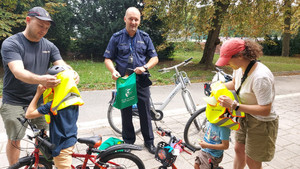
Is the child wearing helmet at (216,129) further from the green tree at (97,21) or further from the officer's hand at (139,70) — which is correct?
the green tree at (97,21)

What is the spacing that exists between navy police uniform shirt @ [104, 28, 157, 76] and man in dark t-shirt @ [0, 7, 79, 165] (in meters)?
0.91

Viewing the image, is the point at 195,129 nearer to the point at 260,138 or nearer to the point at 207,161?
the point at 207,161

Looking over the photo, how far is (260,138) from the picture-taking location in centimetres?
200

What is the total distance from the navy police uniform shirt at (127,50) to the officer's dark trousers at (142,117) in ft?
1.18

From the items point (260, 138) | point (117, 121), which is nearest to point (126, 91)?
point (260, 138)

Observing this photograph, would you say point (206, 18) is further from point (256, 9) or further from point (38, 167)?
point (38, 167)

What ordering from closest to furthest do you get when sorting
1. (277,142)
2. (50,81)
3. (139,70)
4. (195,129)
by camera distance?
(50,81) < (139,70) < (195,129) < (277,142)

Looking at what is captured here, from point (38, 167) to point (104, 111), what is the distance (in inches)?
118

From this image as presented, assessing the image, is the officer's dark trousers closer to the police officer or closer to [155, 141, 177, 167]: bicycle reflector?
the police officer

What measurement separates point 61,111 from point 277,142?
3786mm

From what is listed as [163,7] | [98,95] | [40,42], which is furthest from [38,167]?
[163,7]

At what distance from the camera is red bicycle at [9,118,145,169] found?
1962mm

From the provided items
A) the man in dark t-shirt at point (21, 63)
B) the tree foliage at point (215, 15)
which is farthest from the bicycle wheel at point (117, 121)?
the tree foliage at point (215, 15)

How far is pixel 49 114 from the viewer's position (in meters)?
1.85
